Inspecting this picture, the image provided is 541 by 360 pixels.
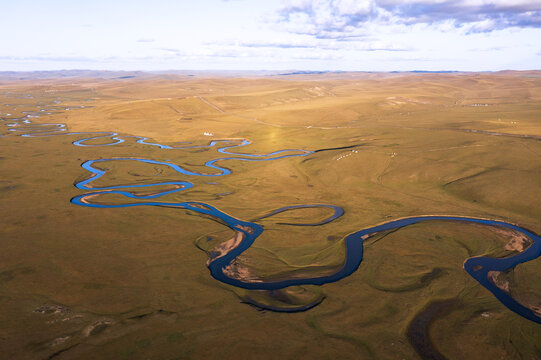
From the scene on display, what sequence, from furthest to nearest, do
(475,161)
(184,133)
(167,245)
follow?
(184,133), (475,161), (167,245)

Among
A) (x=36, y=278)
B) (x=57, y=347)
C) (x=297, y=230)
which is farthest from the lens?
(x=297, y=230)

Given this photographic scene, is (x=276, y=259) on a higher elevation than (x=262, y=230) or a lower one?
lower

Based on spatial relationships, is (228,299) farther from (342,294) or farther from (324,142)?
(324,142)

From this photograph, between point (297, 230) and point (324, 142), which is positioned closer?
point (297, 230)

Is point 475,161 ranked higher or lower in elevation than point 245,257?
higher

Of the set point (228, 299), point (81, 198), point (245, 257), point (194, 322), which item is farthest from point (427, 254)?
point (81, 198)

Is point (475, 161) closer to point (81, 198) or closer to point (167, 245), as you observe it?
point (167, 245)

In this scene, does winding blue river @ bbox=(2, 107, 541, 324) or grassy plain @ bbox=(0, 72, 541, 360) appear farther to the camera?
winding blue river @ bbox=(2, 107, 541, 324)

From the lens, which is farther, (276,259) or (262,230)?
(262,230)

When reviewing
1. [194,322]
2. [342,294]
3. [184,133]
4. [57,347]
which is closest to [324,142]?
[184,133]

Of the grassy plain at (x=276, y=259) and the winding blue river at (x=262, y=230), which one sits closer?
the grassy plain at (x=276, y=259)
